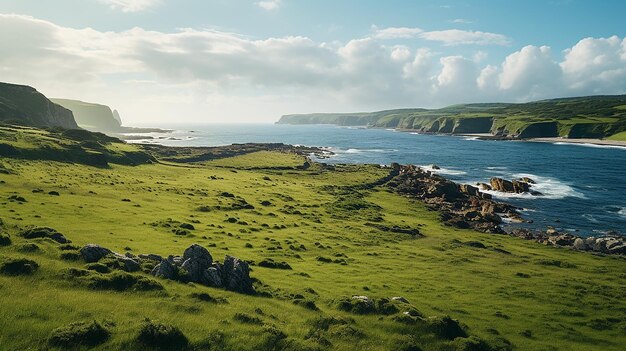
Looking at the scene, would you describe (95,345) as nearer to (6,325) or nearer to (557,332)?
(6,325)

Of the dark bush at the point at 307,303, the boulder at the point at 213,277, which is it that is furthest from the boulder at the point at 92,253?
the dark bush at the point at 307,303

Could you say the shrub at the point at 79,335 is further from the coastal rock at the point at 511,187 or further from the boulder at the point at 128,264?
the coastal rock at the point at 511,187

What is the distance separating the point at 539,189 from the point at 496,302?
101 metres

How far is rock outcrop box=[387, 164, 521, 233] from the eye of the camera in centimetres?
8519

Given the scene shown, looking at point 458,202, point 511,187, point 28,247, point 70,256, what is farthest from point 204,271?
point 511,187

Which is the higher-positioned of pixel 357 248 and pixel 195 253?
pixel 195 253

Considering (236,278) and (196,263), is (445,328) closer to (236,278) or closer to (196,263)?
(236,278)

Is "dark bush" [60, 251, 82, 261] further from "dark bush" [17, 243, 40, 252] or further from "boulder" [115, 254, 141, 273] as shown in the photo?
"boulder" [115, 254, 141, 273]

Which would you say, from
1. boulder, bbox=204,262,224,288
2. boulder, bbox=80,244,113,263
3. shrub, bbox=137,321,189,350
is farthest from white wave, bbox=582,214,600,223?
boulder, bbox=80,244,113,263

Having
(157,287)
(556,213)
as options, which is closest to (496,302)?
(157,287)

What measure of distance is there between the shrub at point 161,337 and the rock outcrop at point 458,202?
237ft

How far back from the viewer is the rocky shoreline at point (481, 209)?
226 ft

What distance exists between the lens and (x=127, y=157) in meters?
130

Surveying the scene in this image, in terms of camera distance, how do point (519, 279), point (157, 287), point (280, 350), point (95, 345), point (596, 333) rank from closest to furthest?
1. point (95, 345)
2. point (280, 350)
3. point (157, 287)
4. point (596, 333)
5. point (519, 279)
